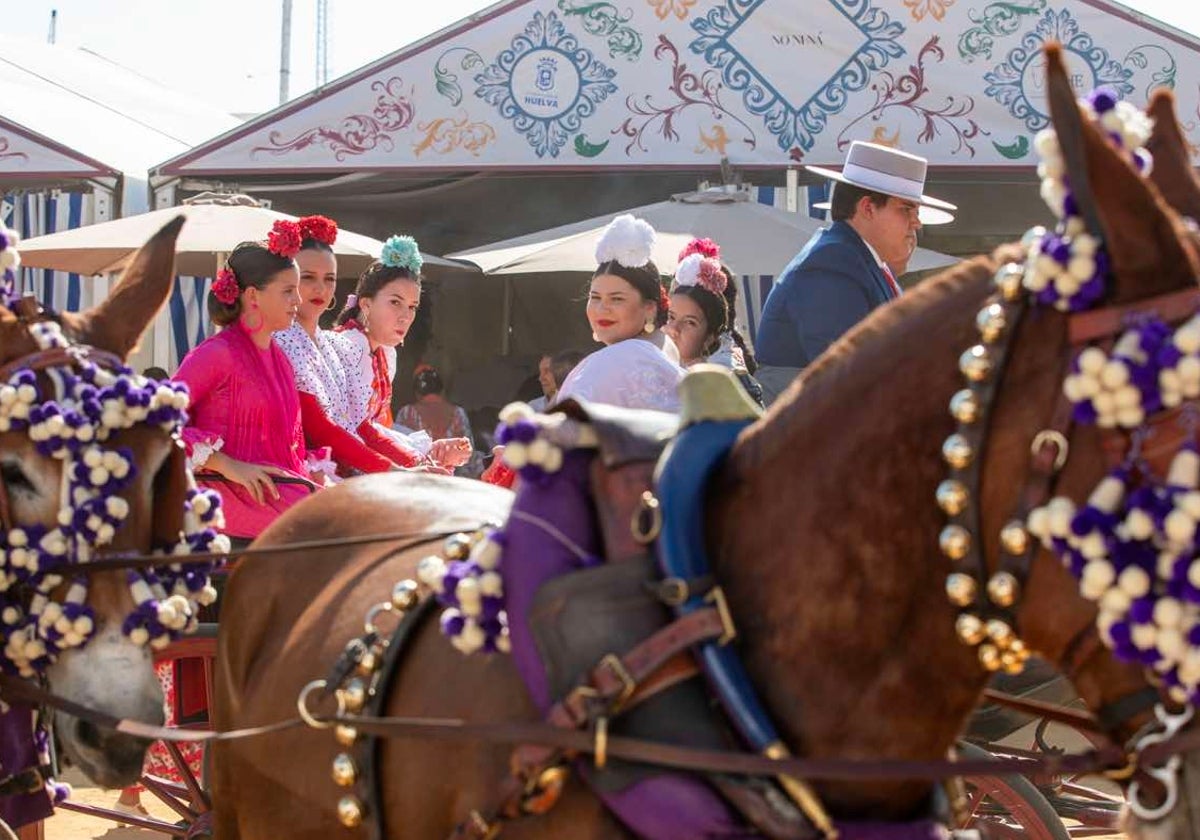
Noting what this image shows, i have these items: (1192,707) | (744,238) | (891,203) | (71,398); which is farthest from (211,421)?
(744,238)

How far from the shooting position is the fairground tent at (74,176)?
11031 millimetres

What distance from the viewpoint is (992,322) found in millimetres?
2096

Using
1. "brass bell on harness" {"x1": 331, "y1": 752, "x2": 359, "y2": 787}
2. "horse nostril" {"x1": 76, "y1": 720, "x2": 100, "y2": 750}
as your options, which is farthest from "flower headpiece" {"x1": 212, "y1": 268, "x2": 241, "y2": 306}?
"brass bell on harness" {"x1": 331, "y1": 752, "x2": 359, "y2": 787}

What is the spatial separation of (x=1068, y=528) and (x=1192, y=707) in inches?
11.1

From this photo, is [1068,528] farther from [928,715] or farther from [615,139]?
[615,139]

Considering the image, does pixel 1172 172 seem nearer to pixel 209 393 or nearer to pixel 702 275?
pixel 209 393

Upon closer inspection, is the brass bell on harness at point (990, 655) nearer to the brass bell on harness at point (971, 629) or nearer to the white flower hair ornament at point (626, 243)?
the brass bell on harness at point (971, 629)

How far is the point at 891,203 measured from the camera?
471 cm

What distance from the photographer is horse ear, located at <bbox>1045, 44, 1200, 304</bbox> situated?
193 cm

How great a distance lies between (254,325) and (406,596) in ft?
7.41

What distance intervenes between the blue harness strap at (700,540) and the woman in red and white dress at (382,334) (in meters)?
A: 3.66

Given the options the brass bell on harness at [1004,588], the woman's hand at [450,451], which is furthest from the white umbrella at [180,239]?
the brass bell on harness at [1004,588]

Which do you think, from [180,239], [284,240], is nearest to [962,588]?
[284,240]

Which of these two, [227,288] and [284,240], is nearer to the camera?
[227,288]
